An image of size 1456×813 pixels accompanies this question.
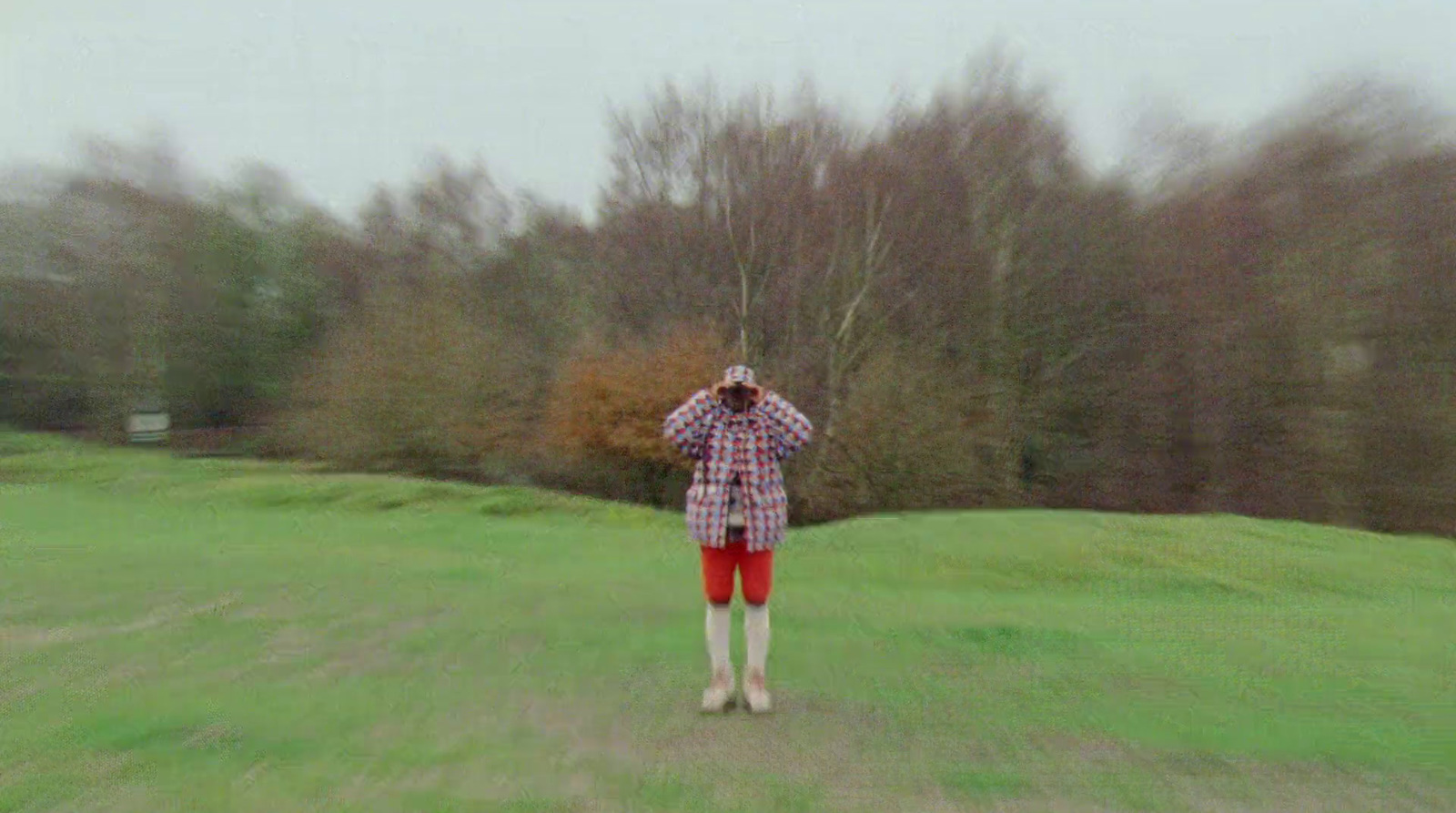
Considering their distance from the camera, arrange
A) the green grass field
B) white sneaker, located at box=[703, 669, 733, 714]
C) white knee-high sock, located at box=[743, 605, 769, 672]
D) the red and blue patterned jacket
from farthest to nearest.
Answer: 1. white knee-high sock, located at box=[743, 605, 769, 672]
2. white sneaker, located at box=[703, 669, 733, 714]
3. the red and blue patterned jacket
4. the green grass field

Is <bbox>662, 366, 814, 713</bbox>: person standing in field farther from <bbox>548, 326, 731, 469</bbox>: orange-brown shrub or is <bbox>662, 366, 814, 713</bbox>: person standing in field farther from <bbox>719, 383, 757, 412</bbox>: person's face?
<bbox>548, 326, 731, 469</bbox>: orange-brown shrub

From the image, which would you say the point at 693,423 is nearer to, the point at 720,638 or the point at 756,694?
the point at 720,638

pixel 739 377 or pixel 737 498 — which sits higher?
pixel 739 377

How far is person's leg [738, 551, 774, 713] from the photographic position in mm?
6883

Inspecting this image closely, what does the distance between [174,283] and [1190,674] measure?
5037cm

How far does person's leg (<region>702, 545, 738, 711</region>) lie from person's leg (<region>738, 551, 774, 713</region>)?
0.29 ft

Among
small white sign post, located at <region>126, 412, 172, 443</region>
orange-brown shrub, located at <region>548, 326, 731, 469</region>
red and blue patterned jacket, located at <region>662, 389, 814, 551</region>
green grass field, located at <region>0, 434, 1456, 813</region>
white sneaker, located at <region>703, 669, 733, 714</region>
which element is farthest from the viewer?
small white sign post, located at <region>126, 412, 172, 443</region>

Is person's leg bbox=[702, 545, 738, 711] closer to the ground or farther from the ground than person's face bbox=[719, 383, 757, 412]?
closer to the ground

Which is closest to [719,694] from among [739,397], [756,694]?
[756,694]

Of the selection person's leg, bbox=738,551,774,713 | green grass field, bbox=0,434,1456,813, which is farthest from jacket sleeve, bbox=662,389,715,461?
green grass field, bbox=0,434,1456,813

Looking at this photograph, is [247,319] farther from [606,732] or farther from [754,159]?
[606,732]

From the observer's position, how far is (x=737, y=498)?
22.1 feet

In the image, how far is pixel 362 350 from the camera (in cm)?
4050

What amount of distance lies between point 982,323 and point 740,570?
3496cm
